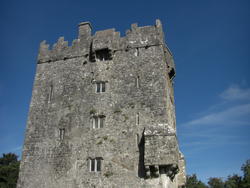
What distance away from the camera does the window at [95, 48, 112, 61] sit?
2130cm

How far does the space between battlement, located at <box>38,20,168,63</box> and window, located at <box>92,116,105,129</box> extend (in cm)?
571

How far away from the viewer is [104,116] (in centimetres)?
1914

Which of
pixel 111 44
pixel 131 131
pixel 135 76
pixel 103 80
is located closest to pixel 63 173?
pixel 131 131

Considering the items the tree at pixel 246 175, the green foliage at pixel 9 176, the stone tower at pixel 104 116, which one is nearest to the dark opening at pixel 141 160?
the stone tower at pixel 104 116

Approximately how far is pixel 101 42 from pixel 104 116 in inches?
256

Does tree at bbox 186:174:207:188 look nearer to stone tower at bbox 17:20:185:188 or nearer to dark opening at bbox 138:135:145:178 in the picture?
stone tower at bbox 17:20:185:188

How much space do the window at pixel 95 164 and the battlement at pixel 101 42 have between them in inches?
348

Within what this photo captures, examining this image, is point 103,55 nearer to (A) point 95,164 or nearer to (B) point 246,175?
(A) point 95,164

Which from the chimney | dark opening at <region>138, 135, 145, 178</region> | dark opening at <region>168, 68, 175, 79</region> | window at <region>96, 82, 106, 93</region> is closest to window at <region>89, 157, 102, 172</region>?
dark opening at <region>138, 135, 145, 178</region>

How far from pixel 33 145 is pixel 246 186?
34.8 m

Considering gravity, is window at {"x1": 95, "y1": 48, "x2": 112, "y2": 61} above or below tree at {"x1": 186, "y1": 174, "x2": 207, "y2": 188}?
above

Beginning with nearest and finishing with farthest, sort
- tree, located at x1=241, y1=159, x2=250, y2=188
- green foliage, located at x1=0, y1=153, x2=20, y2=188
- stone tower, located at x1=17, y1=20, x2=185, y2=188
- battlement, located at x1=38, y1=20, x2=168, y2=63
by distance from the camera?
stone tower, located at x1=17, y1=20, x2=185, y2=188, battlement, located at x1=38, y1=20, x2=168, y2=63, tree, located at x1=241, y1=159, x2=250, y2=188, green foliage, located at x1=0, y1=153, x2=20, y2=188

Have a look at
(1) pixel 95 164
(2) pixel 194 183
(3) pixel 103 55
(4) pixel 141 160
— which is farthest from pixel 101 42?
(2) pixel 194 183

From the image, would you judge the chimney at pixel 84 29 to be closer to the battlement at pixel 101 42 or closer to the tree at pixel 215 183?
the battlement at pixel 101 42
